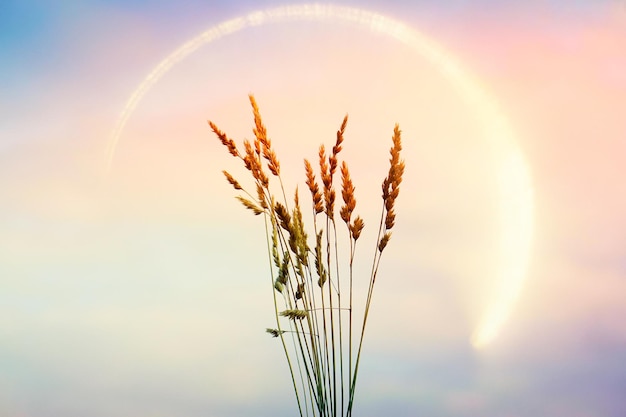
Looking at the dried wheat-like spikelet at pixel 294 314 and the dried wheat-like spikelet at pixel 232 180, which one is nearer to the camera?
the dried wheat-like spikelet at pixel 294 314

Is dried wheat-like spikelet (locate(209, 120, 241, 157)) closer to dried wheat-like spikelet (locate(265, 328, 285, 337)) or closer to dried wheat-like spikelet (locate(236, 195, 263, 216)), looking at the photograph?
dried wheat-like spikelet (locate(236, 195, 263, 216))

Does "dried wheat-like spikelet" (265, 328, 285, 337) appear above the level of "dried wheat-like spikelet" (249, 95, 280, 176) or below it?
below

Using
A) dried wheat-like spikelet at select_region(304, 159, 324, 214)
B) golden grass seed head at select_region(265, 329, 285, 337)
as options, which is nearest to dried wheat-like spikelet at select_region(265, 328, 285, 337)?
golden grass seed head at select_region(265, 329, 285, 337)

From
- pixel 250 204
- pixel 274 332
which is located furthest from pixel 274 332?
pixel 250 204

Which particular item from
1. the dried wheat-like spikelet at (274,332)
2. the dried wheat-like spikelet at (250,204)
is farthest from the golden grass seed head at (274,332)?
the dried wheat-like spikelet at (250,204)

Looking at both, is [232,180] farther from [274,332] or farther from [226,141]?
[274,332]

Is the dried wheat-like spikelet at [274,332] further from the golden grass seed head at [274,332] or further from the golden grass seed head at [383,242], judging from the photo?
the golden grass seed head at [383,242]

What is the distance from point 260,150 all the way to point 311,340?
2.95ft

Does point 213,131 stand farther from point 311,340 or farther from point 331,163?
point 311,340

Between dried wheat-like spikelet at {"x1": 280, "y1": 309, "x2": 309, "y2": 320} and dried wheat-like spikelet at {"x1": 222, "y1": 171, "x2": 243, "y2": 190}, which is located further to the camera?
dried wheat-like spikelet at {"x1": 222, "y1": 171, "x2": 243, "y2": 190}

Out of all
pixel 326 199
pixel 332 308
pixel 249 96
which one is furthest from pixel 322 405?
pixel 249 96

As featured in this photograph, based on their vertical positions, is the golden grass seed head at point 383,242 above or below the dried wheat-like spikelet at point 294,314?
above

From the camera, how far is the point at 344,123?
317 centimetres

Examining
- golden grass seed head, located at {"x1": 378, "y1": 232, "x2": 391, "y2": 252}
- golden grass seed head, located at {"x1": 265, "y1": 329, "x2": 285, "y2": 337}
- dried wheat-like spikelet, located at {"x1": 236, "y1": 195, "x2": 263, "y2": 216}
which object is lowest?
golden grass seed head, located at {"x1": 265, "y1": 329, "x2": 285, "y2": 337}
